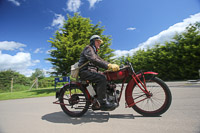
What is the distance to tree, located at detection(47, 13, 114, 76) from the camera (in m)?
11.6

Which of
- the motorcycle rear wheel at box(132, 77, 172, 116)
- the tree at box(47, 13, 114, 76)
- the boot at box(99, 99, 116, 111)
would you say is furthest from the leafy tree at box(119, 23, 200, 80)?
the boot at box(99, 99, 116, 111)

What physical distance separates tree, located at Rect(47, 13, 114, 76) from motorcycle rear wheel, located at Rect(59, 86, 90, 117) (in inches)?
350

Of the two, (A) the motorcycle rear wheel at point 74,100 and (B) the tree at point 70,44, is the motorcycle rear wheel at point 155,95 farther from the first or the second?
(B) the tree at point 70,44

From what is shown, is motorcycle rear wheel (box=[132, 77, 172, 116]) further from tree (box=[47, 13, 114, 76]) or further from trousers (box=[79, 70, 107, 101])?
tree (box=[47, 13, 114, 76])

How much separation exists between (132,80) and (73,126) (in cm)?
160

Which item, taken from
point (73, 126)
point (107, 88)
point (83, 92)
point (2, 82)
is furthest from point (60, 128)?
point (2, 82)

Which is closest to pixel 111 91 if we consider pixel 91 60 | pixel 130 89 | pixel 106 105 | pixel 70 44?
pixel 106 105

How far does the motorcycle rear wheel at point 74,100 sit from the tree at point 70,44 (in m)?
8.88

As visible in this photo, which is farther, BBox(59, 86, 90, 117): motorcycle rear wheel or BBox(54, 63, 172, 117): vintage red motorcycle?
BBox(59, 86, 90, 117): motorcycle rear wheel

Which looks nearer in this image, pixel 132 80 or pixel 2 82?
pixel 132 80

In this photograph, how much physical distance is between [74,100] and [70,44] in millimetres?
9761

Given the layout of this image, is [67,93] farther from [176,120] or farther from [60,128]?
[176,120]

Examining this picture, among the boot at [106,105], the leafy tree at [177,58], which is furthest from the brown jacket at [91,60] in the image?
the leafy tree at [177,58]

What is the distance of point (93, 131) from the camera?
1909 mm
